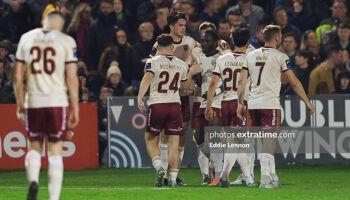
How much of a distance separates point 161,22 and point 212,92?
785 cm

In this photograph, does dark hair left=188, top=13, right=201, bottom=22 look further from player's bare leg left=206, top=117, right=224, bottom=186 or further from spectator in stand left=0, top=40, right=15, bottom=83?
player's bare leg left=206, top=117, right=224, bottom=186

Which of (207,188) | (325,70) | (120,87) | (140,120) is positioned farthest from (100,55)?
(207,188)

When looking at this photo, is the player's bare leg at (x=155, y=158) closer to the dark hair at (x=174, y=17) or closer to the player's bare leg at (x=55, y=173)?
the dark hair at (x=174, y=17)

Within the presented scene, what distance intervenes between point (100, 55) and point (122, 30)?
886mm

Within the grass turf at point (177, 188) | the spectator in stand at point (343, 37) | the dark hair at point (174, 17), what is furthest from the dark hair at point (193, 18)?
the dark hair at point (174, 17)

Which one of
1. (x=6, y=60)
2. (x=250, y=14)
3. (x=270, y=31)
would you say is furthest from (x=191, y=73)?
(x=250, y=14)

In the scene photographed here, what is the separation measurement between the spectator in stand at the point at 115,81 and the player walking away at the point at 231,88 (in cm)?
590

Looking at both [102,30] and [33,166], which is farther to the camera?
[102,30]

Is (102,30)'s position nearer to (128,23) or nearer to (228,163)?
(128,23)

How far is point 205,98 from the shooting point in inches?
592

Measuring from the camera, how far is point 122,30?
21500 mm

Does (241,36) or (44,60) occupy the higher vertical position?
(241,36)

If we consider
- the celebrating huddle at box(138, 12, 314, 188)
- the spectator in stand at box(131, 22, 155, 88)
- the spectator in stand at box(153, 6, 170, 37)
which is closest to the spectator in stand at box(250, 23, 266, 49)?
the spectator in stand at box(153, 6, 170, 37)

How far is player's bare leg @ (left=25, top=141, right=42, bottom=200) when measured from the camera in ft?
32.3
